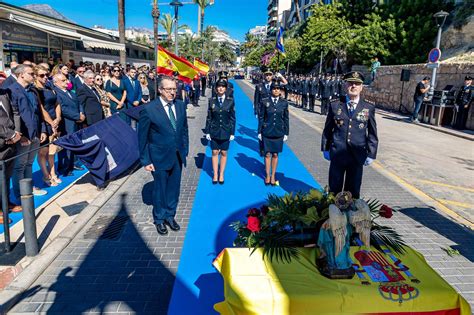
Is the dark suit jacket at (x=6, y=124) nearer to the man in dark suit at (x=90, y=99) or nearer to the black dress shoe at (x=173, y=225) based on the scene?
the black dress shoe at (x=173, y=225)

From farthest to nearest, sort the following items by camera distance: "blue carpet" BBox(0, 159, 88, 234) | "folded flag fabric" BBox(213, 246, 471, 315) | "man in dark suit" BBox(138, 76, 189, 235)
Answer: "blue carpet" BBox(0, 159, 88, 234), "man in dark suit" BBox(138, 76, 189, 235), "folded flag fabric" BBox(213, 246, 471, 315)

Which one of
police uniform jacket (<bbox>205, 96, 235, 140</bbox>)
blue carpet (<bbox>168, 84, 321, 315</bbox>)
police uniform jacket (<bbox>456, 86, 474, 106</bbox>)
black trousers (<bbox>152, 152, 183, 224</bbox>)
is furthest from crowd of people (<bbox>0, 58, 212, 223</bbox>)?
police uniform jacket (<bbox>456, 86, 474, 106</bbox>)

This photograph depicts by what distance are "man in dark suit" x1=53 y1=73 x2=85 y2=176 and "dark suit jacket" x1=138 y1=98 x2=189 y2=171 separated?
3.15 m

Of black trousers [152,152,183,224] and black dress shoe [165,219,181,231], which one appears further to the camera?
black dress shoe [165,219,181,231]

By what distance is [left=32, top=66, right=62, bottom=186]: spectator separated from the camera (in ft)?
19.8

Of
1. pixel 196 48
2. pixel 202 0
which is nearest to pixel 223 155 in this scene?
pixel 196 48

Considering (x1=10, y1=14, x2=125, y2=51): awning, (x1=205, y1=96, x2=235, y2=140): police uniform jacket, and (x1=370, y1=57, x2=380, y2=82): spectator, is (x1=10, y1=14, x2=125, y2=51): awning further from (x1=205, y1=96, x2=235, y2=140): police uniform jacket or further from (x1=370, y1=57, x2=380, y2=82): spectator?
(x1=370, y1=57, x2=380, y2=82): spectator

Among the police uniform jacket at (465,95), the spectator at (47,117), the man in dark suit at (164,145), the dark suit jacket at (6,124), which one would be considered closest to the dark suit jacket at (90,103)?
the spectator at (47,117)

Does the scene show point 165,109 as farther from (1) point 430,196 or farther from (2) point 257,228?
(1) point 430,196

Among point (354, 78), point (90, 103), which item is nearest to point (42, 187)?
point (90, 103)

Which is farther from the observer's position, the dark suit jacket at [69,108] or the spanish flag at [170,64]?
the spanish flag at [170,64]

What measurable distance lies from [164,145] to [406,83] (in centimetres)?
1935

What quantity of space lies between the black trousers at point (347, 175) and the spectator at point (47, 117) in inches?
188

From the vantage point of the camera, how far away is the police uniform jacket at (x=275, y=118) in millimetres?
6344
